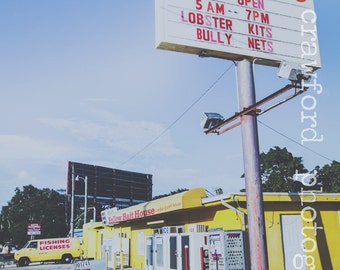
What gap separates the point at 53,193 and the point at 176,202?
57.8 m

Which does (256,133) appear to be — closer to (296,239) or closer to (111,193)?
(296,239)

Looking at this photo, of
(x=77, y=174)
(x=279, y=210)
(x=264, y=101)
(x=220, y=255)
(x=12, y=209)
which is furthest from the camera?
(x=12, y=209)

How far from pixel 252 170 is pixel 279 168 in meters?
43.4

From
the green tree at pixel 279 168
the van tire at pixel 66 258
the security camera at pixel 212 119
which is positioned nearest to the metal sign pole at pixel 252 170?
the security camera at pixel 212 119

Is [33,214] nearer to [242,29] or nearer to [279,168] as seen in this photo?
[279,168]

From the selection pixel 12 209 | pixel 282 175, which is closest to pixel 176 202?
pixel 282 175

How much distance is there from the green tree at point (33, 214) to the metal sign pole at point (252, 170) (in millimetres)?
56961

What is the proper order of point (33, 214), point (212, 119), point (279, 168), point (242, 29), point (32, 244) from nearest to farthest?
point (242, 29), point (212, 119), point (32, 244), point (279, 168), point (33, 214)

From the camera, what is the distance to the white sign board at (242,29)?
948 cm

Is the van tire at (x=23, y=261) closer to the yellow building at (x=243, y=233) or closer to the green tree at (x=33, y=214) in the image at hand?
the yellow building at (x=243, y=233)

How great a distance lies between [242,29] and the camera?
10.2 metres

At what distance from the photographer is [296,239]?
1439cm

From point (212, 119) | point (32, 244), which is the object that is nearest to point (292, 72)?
point (212, 119)

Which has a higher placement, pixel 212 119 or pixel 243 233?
pixel 212 119
